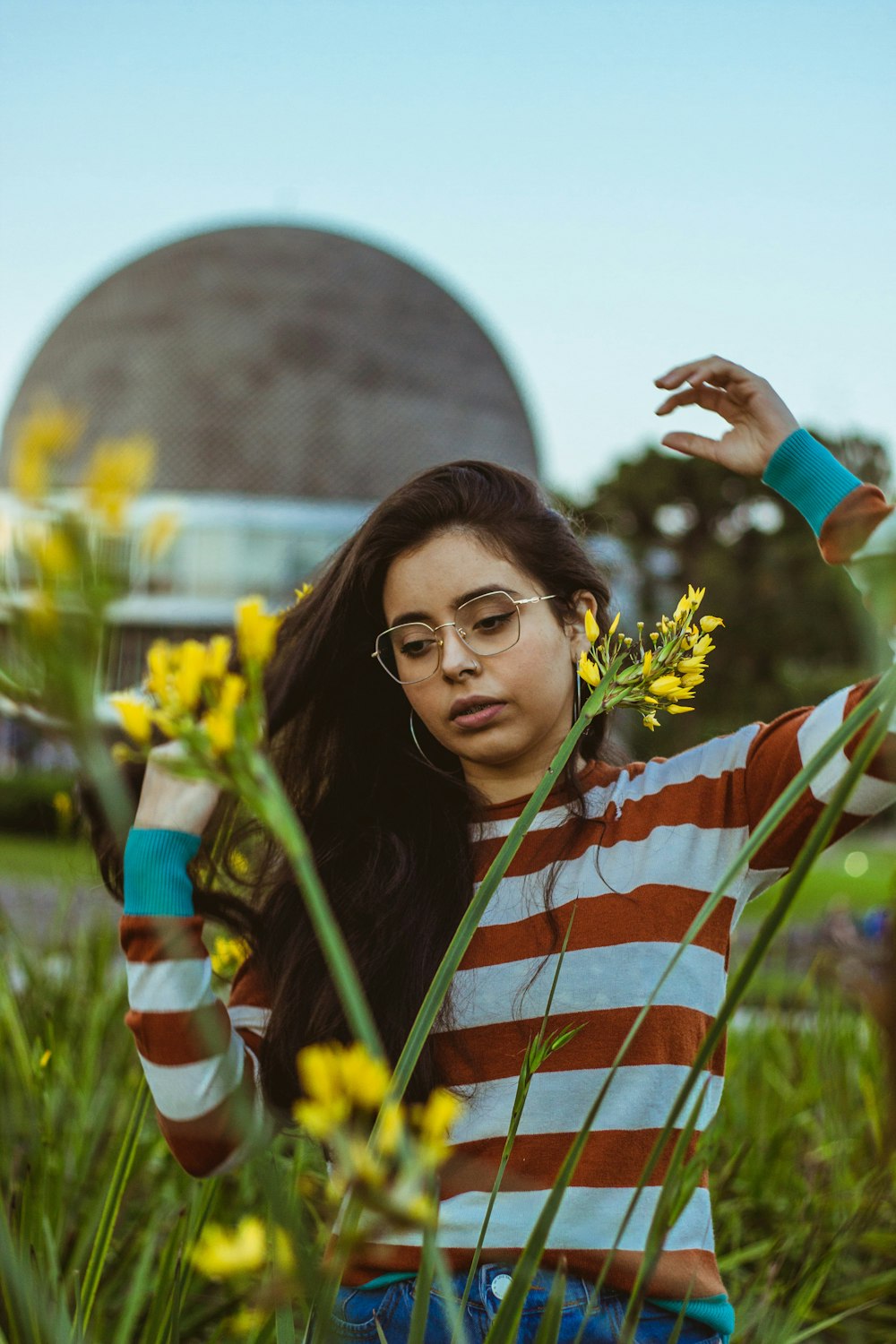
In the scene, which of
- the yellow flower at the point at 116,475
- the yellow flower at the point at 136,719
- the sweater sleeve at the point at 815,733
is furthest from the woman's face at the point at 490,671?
the yellow flower at the point at 116,475

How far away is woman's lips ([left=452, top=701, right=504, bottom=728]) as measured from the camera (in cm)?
109

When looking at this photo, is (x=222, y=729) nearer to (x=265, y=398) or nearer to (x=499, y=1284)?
(x=499, y=1284)

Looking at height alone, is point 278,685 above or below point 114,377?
below

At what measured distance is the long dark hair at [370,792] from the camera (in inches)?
43.2

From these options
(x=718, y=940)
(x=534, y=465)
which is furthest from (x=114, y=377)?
(x=718, y=940)

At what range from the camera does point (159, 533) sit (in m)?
0.37

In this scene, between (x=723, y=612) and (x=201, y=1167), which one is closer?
(x=201, y=1167)

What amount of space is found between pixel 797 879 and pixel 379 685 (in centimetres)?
84

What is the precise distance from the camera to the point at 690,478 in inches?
795

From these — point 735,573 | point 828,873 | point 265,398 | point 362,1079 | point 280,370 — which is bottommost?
point 828,873

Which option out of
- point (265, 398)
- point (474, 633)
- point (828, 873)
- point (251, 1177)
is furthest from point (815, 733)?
point (265, 398)

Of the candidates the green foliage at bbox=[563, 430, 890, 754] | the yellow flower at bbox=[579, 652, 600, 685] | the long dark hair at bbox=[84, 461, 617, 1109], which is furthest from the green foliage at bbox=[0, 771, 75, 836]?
the yellow flower at bbox=[579, 652, 600, 685]

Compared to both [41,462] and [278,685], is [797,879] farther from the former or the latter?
[278,685]

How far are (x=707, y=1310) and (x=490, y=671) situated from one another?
567 millimetres
